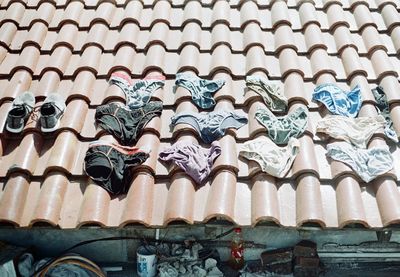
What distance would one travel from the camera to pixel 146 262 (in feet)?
15.1

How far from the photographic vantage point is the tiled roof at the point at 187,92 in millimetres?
4465

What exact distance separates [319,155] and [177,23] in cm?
276

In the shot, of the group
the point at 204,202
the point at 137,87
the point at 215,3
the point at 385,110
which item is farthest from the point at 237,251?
the point at 215,3

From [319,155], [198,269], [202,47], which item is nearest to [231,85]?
[202,47]

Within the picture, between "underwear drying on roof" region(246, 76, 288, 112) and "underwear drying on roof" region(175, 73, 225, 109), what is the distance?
36 cm

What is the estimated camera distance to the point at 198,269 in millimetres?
4664

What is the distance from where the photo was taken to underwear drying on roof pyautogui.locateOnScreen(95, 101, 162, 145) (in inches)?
200

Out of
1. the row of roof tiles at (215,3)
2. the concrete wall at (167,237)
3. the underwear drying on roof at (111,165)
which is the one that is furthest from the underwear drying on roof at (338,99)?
the underwear drying on roof at (111,165)

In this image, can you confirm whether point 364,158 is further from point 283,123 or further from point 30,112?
point 30,112

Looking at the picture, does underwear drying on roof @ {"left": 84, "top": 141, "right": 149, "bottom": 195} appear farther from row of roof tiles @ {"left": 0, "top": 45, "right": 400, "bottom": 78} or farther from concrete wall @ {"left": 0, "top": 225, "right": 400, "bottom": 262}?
row of roof tiles @ {"left": 0, "top": 45, "right": 400, "bottom": 78}

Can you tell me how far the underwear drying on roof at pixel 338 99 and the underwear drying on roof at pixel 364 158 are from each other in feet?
1.58

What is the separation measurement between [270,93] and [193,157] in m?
1.28

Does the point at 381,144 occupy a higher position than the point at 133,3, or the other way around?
the point at 133,3

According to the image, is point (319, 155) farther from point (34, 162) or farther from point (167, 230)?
point (34, 162)
